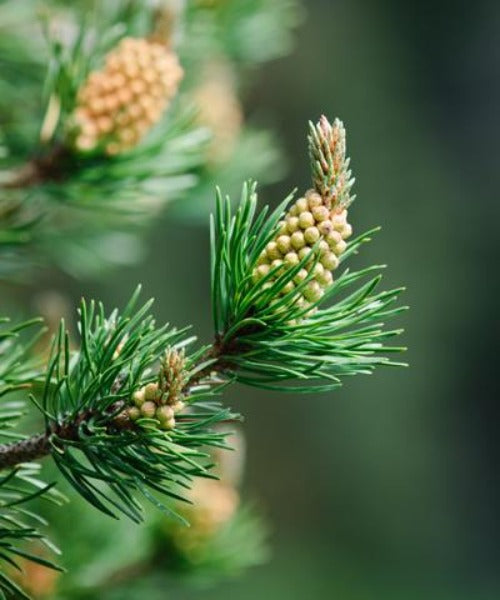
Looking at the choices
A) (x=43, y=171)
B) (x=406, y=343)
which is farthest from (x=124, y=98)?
(x=406, y=343)

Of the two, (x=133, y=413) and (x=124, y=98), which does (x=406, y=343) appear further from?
(x=133, y=413)

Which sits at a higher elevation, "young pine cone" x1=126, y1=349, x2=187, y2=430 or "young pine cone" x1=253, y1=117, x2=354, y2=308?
"young pine cone" x1=253, y1=117, x2=354, y2=308

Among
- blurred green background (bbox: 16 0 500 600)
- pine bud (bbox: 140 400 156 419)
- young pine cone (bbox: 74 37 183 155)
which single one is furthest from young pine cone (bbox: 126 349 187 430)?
blurred green background (bbox: 16 0 500 600)

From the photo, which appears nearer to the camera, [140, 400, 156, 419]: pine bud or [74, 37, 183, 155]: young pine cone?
[140, 400, 156, 419]: pine bud

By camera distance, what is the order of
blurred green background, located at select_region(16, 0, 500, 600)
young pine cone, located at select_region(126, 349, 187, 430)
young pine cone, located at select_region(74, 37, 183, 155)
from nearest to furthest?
young pine cone, located at select_region(126, 349, 187, 430) < young pine cone, located at select_region(74, 37, 183, 155) < blurred green background, located at select_region(16, 0, 500, 600)

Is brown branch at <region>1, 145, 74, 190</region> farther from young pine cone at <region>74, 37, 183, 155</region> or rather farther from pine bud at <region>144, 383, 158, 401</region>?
pine bud at <region>144, 383, 158, 401</region>

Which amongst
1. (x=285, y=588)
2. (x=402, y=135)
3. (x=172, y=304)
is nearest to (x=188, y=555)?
(x=172, y=304)

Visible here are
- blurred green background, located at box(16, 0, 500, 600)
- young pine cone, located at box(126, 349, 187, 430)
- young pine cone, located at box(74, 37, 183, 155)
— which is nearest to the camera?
young pine cone, located at box(126, 349, 187, 430)
